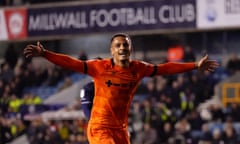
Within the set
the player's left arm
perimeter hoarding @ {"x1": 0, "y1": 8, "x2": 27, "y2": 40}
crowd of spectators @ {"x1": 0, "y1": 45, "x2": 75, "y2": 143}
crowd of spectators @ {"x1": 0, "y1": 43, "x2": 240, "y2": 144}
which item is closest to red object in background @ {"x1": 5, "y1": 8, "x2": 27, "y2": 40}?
perimeter hoarding @ {"x1": 0, "y1": 8, "x2": 27, "y2": 40}

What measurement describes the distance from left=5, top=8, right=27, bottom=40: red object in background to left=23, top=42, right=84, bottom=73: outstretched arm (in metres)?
15.2

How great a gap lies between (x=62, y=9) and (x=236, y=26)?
5786mm

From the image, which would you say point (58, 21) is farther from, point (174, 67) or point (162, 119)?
point (174, 67)

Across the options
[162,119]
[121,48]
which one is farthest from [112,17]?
[121,48]

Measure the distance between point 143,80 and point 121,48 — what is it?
12414mm

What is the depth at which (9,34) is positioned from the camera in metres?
22.5

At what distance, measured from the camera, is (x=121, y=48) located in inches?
295

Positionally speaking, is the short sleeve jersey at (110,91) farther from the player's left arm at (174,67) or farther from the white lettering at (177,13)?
the white lettering at (177,13)

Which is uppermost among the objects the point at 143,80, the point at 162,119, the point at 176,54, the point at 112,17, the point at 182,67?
the point at 112,17

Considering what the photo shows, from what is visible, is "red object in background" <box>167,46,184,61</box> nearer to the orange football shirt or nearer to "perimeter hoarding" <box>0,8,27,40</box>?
"perimeter hoarding" <box>0,8,27,40</box>

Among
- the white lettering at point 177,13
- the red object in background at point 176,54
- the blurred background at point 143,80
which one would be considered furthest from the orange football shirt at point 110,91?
the red object in background at point 176,54

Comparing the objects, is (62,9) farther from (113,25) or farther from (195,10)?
(195,10)

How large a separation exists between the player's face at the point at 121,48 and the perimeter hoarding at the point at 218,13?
11.6 meters

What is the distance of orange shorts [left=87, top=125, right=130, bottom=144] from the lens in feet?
24.7
